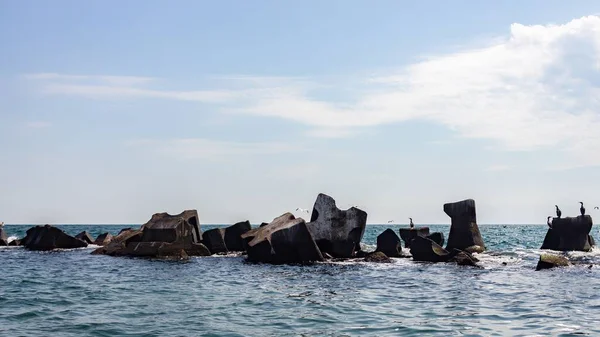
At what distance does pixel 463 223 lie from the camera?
45312 millimetres

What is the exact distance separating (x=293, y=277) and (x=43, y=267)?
15632mm

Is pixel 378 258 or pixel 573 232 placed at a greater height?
pixel 573 232

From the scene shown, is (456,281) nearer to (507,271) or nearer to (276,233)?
(507,271)

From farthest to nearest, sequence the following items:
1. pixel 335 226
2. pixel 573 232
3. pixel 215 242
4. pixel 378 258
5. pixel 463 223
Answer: pixel 215 242, pixel 573 232, pixel 463 223, pixel 335 226, pixel 378 258

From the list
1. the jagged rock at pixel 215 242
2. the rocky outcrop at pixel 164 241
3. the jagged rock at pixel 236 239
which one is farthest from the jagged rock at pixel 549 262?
the jagged rock at pixel 215 242

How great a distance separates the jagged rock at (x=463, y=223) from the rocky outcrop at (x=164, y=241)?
1835 cm

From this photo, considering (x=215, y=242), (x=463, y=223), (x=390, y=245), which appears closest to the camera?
(x=390, y=245)

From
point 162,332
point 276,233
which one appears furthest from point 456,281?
point 162,332

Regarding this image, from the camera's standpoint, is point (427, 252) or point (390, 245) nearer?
point (427, 252)

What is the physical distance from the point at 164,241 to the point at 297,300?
872 inches

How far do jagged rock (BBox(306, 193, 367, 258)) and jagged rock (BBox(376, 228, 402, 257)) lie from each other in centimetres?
324

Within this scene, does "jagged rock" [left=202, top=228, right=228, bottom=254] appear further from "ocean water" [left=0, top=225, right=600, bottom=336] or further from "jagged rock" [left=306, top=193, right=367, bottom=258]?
"ocean water" [left=0, top=225, right=600, bottom=336]

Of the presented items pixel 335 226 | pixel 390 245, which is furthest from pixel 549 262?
pixel 335 226

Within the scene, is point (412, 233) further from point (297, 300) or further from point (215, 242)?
point (297, 300)
